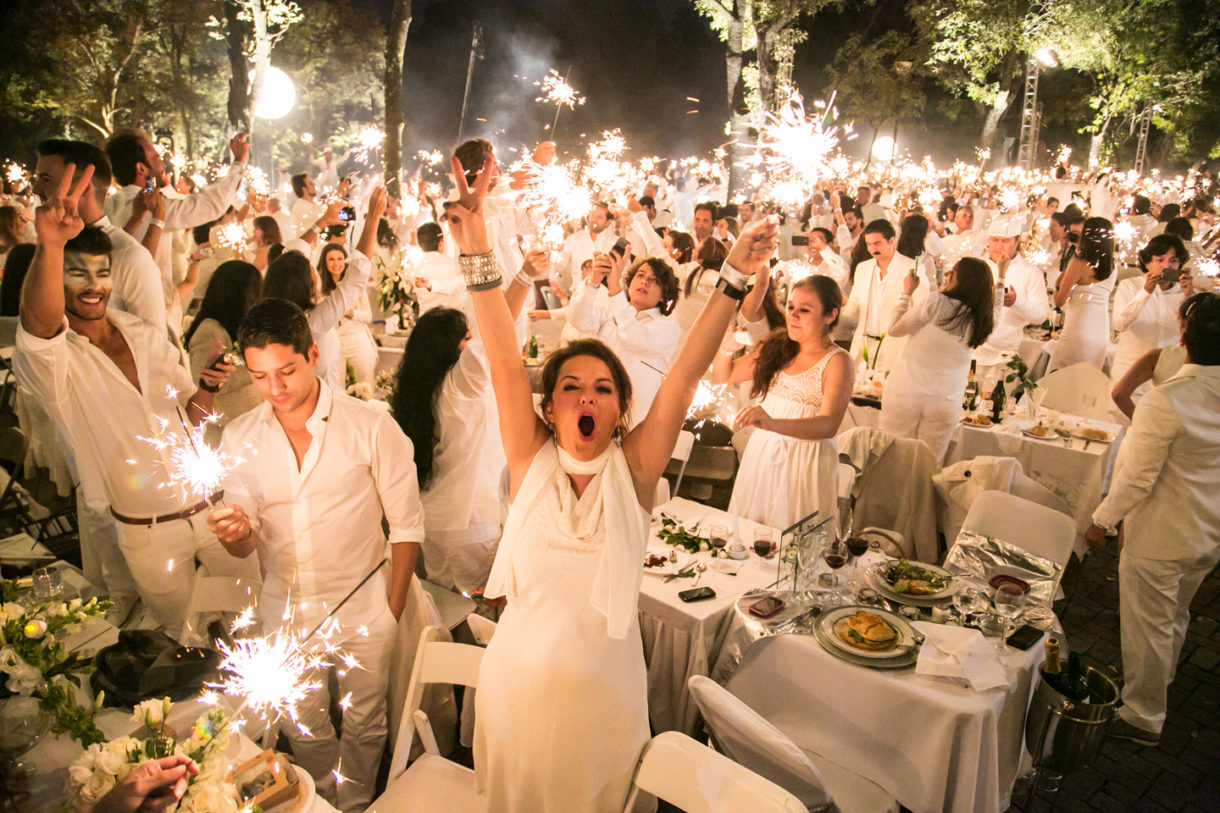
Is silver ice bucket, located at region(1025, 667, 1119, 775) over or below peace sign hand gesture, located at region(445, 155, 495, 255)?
below

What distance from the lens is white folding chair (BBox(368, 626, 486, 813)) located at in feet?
7.45

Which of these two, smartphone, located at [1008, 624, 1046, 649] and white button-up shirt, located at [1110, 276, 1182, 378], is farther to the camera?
white button-up shirt, located at [1110, 276, 1182, 378]

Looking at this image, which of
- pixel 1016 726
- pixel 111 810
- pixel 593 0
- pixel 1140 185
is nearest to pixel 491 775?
pixel 111 810

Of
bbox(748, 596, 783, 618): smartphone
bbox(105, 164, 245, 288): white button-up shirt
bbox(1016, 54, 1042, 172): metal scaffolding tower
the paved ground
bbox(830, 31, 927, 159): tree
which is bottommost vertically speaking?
the paved ground

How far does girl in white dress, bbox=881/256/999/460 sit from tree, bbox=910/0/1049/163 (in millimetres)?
15707

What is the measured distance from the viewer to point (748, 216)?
10.1 meters

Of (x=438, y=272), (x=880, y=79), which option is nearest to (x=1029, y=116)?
(x=880, y=79)

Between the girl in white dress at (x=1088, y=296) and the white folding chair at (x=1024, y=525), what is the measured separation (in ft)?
12.4

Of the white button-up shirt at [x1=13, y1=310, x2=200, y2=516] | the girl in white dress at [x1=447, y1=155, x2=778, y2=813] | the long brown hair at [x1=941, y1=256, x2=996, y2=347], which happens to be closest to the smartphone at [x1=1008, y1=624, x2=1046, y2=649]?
the girl in white dress at [x1=447, y1=155, x2=778, y2=813]

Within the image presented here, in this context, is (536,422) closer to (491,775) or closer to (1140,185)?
(491,775)

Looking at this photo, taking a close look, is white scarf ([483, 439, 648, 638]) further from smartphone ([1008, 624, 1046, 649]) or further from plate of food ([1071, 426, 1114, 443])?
plate of food ([1071, 426, 1114, 443])

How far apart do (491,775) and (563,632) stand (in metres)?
0.49

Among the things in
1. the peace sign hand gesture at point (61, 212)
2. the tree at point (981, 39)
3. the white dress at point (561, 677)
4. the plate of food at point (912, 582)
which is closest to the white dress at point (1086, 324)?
the plate of food at point (912, 582)

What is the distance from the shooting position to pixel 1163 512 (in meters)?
3.25
